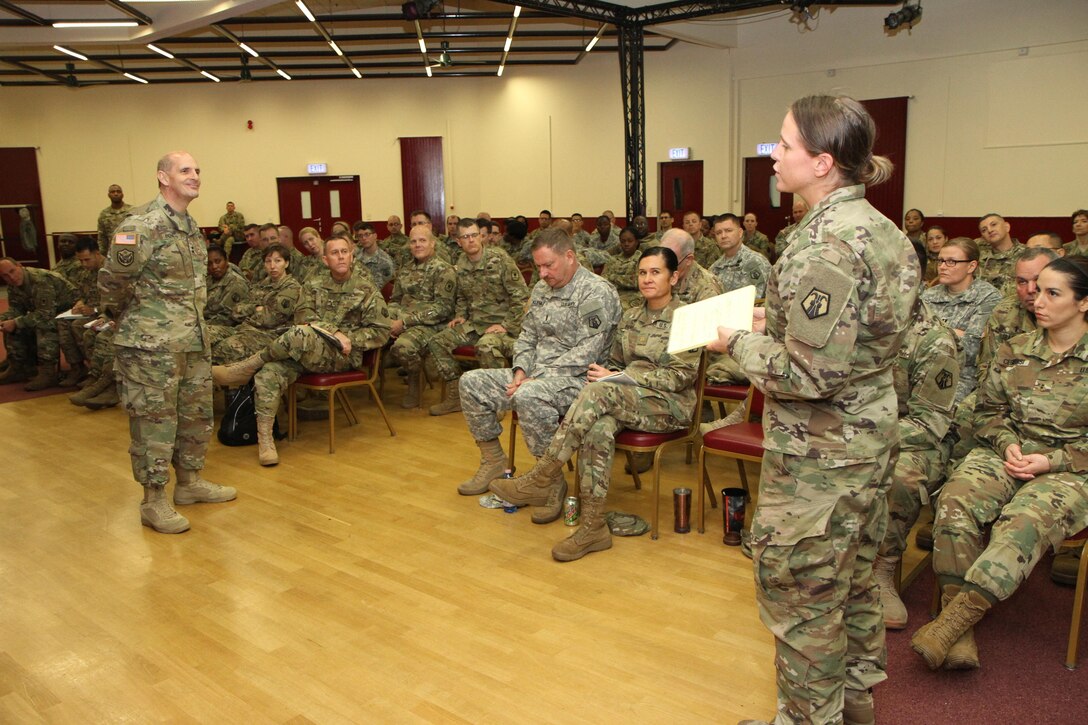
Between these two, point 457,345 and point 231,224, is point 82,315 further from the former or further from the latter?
point 231,224

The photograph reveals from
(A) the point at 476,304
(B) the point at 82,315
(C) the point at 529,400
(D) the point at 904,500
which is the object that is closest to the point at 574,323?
(C) the point at 529,400

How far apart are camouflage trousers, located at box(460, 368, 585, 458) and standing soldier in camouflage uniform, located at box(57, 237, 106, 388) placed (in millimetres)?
4180

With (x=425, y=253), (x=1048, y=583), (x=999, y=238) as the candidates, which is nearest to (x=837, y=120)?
(x=1048, y=583)

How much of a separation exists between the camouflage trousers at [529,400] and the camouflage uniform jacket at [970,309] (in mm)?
2208

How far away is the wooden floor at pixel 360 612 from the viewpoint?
2.55m

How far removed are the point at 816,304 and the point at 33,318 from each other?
7743 millimetres

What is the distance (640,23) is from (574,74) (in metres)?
4.08

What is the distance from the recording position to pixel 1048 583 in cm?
326

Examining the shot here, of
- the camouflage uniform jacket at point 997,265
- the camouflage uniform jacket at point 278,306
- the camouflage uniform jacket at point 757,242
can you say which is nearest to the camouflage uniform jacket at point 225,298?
the camouflage uniform jacket at point 278,306

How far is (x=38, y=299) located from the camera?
7465 millimetres

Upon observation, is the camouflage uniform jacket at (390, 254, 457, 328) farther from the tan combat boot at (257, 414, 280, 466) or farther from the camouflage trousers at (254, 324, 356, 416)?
the tan combat boot at (257, 414, 280, 466)

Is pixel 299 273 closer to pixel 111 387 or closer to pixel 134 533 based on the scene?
pixel 111 387

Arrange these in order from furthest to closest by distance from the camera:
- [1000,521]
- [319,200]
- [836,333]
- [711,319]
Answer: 1. [319,200]
2. [1000,521]
3. [711,319]
4. [836,333]

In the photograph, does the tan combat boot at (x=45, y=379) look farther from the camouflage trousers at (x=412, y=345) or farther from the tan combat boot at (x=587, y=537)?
the tan combat boot at (x=587, y=537)
